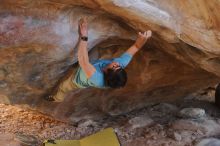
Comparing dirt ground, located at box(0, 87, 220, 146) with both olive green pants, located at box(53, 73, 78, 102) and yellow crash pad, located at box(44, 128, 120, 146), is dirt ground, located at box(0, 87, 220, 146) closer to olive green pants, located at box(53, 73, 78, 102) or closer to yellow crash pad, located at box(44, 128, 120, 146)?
yellow crash pad, located at box(44, 128, 120, 146)

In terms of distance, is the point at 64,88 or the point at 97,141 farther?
the point at 97,141

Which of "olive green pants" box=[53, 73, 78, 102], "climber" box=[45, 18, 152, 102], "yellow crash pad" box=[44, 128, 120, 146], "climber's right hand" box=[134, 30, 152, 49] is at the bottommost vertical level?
"yellow crash pad" box=[44, 128, 120, 146]

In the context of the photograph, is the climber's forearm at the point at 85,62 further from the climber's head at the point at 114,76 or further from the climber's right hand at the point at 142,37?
the climber's right hand at the point at 142,37

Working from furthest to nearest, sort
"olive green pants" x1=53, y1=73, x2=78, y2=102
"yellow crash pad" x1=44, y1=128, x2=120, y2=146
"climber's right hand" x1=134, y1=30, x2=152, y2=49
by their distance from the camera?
1. "yellow crash pad" x1=44, y1=128, x2=120, y2=146
2. "olive green pants" x1=53, y1=73, x2=78, y2=102
3. "climber's right hand" x1=134, y1=30, x2=152, y2=49

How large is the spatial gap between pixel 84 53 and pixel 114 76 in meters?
0.32

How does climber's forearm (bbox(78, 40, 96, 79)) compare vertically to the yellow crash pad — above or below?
above

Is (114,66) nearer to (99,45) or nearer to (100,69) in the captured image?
(100,69)

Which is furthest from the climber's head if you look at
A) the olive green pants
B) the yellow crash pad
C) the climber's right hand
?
the yellow crash pad

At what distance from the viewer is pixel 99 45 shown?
12.0 ft

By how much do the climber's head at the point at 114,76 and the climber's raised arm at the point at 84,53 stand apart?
0.13 metres

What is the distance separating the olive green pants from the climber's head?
47cm

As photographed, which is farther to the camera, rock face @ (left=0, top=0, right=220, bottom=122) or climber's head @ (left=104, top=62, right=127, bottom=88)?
climber's head @ (left=104, top=62, right=127, bottom=88)

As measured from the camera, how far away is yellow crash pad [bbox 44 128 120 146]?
4.04m

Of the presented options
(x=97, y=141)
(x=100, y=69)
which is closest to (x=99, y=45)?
(x=100, y=69)
